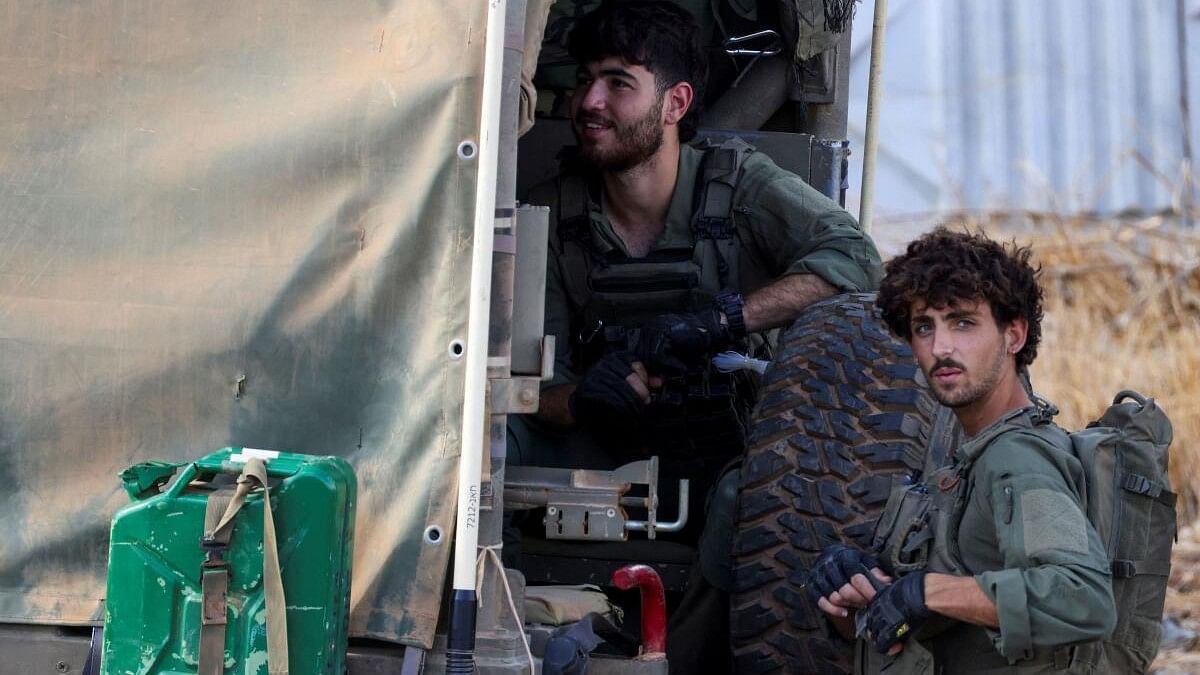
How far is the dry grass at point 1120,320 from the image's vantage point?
8.63 meters

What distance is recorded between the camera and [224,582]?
292 centimetres

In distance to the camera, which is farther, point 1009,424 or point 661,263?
point 661,263

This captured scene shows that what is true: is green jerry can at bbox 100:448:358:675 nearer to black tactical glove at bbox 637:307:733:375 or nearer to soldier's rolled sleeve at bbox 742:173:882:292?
black tactical glove at bbox 637:307:733:375

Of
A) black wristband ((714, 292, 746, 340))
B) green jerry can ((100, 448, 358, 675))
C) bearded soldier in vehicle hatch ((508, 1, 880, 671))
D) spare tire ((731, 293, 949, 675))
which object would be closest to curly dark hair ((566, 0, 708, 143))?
bearded soldier in vehicle hatch ((508, 1, 880, 671))

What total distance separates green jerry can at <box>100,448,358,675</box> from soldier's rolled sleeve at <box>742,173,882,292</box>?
1.99 m

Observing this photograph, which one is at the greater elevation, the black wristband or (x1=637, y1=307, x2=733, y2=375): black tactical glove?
the black wristband

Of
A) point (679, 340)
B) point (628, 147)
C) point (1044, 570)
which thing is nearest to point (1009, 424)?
point (1044, 570)

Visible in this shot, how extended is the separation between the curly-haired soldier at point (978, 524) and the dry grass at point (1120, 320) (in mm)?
5332

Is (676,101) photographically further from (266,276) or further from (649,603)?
(266,276)

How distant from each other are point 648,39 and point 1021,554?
2441 millimetres

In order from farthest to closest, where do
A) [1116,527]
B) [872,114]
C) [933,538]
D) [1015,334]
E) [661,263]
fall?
[872,114] < [661,263] < [1015,334] < [933,538] < [1116,527]

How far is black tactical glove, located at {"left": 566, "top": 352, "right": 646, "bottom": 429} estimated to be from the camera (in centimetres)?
441

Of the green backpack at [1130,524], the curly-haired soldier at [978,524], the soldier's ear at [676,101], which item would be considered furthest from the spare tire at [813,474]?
the soldier's ear at [676,101]

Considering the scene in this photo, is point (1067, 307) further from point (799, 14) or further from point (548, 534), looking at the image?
point (548, 534)
